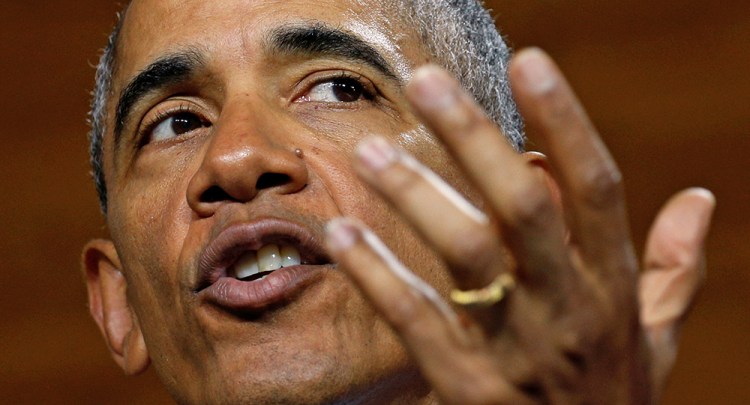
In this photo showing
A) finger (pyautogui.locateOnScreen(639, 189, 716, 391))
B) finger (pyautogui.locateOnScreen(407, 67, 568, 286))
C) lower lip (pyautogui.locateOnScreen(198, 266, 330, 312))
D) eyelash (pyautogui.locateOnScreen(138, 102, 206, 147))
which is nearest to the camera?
finger (pyautogui.locateOnScreen(407, 67, 568, 286))

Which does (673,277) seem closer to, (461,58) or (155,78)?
(461,58)

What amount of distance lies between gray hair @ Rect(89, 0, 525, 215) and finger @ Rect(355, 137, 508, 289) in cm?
91

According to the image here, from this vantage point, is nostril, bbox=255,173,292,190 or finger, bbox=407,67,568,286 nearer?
finger, bbox=407,67,568,286

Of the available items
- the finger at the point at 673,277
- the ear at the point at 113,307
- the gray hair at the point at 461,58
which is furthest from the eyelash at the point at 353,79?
the finger at the point at 673,277

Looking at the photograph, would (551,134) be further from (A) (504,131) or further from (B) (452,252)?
(A) (504,131)

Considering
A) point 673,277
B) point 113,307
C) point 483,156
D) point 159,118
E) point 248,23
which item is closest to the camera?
point 483,156

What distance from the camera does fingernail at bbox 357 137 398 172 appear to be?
1006 millimetres

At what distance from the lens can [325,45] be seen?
1.79 meters

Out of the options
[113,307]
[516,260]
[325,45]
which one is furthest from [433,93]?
[113,307]

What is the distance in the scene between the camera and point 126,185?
1907 millimetres

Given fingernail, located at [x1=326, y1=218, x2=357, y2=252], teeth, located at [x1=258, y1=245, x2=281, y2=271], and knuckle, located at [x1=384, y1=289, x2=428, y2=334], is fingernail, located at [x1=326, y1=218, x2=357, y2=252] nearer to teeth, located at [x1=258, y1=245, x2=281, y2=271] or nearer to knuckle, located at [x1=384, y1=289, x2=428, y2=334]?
knuckle, located at [x1=384, y1=289, x2=428, y2=334]

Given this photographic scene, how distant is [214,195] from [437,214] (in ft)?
2.25

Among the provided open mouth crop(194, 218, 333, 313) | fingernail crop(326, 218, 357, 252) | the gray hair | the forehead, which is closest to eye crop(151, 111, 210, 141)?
the forehead

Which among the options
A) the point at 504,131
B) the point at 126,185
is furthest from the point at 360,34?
the point at 126,185
